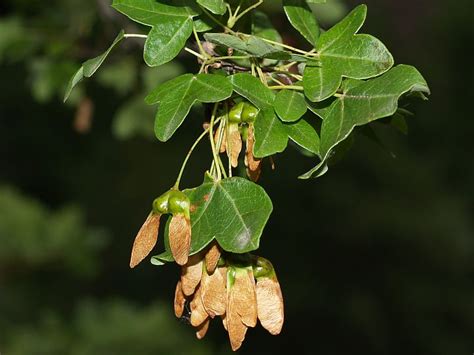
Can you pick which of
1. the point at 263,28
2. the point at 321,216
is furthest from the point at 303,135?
the point at 321,216

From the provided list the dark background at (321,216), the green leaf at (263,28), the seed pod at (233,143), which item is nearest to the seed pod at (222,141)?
the seed pod at (233,143)

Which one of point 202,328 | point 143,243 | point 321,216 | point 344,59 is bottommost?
point 321,216

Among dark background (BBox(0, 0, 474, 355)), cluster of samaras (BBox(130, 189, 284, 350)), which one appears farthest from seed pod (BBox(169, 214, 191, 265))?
dark background (BBox(0, 0, 474, 355))

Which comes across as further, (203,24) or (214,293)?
(203,24)

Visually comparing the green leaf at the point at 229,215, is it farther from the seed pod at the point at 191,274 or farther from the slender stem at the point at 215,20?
Answer: the slender stem at the point at 215,20

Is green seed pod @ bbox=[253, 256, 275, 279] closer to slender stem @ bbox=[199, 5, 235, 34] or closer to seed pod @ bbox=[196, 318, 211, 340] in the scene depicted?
seed pod @ bbox=[196, 318, 211, 340]

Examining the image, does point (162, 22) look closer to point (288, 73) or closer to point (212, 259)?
point (288, 73)
